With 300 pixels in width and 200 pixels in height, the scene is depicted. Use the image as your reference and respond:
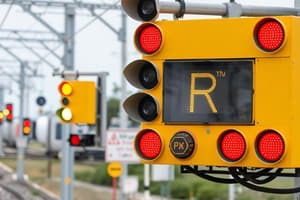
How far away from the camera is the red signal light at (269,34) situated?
17.3 ft

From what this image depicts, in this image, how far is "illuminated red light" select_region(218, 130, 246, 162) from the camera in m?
5.29

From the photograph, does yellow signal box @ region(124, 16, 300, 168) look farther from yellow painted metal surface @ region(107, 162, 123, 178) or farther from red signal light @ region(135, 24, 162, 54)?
yellow painted metal surface @ region(107, 162, 123, 178)

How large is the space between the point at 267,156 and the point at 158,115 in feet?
2.69

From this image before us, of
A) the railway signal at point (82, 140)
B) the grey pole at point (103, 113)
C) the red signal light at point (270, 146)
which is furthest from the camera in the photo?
the railway signal at point (82, 140)

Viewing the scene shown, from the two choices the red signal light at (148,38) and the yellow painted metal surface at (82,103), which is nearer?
the red signal light at (148,38)

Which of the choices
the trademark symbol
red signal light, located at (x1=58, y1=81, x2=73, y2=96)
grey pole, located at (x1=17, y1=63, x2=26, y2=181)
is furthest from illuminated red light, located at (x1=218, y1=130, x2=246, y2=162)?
grey pole, located at (x1=17, y1=63, x2=26, y2=181)

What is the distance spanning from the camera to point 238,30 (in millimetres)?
5457

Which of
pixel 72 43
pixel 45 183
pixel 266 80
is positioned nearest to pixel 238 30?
pixel 266 80

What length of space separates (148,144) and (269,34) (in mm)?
1036

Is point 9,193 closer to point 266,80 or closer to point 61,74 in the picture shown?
point 61,74

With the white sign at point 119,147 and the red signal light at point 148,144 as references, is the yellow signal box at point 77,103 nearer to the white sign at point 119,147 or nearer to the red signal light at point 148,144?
the white sign at point 119,147

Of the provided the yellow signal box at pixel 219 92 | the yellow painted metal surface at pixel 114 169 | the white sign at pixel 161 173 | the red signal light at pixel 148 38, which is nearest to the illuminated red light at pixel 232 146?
the yellow signal box at pixel 219 92

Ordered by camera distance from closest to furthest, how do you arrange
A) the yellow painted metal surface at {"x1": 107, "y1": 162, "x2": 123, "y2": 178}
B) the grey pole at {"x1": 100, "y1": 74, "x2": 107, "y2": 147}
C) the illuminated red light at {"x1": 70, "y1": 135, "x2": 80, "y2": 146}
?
1. the grey pole at {"x1": 100, "y1": 74, "x2": 107, "y2": 147}
2. the illuminated red light at {"x1": 70, "y1": 135, "x2": 80, "y2": 146}
3. the yellow painted metal surface at {"x1": 107, "y1": 162, "x2": 123, "y2": 178}

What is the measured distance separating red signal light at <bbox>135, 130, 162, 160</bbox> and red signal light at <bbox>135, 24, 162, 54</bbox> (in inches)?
21.1
